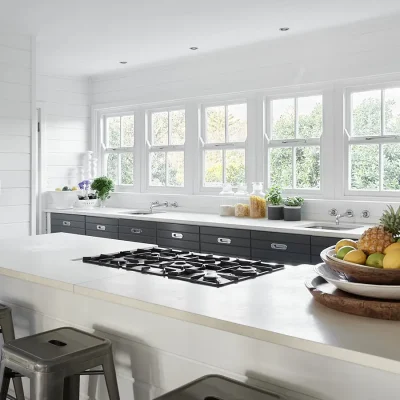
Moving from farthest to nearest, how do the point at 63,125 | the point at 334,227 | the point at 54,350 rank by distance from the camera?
the point at 63,125
the point at 334,227
the point at 54,350

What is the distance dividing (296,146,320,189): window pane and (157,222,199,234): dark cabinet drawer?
3.78 ft

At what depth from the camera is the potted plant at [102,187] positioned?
6.12 meters

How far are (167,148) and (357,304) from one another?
181 inches

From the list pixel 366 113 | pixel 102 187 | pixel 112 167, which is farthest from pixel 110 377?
pixel 112 167

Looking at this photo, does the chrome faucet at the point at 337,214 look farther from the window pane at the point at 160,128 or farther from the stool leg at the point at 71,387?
the stool leg at the point at 71,387

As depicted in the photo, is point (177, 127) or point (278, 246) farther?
point (177, 127)

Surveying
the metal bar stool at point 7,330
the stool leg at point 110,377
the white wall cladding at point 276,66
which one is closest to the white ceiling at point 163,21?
the white wall cladding at point 276,66

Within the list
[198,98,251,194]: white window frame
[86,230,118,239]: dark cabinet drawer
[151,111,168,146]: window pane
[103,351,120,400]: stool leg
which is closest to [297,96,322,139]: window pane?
[198,98,251,194]: white window frame

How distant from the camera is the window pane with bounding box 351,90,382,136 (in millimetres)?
4383

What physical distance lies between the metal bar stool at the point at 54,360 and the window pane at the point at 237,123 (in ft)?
11.7

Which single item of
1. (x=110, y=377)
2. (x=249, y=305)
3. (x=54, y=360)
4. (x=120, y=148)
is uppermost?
(x=120, y=148)

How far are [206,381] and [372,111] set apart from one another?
3505 mm

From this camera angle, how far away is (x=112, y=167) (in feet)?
21.7

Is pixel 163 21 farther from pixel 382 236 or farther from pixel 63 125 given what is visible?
pixel 382 236
